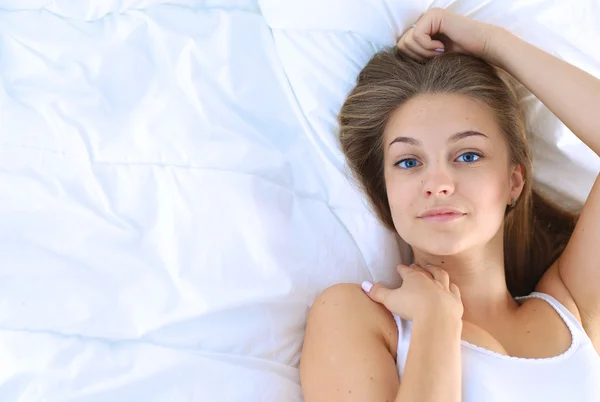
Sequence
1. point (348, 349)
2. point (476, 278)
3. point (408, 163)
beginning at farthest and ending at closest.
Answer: point (476, 278) → point (408, 163) → point (348, 349)

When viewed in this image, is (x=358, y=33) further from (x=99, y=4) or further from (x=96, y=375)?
(x=96, y=375)

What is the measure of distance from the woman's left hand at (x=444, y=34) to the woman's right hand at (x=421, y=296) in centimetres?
44

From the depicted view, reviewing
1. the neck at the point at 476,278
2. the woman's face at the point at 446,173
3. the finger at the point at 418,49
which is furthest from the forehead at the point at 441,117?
the neck at the point at 476,278

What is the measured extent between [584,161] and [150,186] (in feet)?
3.03

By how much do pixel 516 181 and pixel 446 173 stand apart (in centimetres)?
24

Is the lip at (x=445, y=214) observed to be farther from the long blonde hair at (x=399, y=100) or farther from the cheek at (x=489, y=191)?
the long blonde hair at (x=399, y=100)

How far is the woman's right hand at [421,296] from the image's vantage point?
1.15 metres

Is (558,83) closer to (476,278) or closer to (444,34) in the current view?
(444,34)

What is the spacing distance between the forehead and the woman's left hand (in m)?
0.12

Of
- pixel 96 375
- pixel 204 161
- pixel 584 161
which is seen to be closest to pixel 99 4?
pixel 204 161

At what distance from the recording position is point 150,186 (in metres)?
1.23

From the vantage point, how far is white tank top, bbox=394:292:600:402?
114 cm

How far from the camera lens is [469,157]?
1214 mm

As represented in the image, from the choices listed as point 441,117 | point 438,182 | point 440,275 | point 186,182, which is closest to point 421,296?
point 440,275
